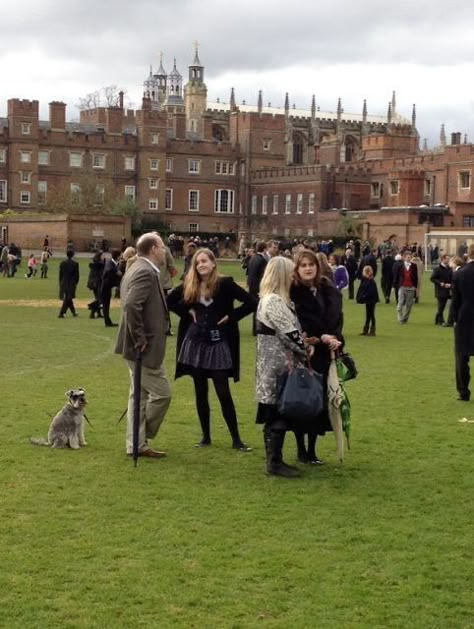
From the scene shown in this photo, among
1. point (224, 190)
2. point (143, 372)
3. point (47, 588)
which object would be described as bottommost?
point (47, 588)

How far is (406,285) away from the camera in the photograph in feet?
81.7

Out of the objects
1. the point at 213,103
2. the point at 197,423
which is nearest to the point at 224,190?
the point at 213,103

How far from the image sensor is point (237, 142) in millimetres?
103438

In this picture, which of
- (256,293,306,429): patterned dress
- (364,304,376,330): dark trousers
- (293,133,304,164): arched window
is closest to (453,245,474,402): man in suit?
(256,293,306,429): patterned dress

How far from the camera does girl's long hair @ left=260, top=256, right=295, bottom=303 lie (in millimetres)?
8938

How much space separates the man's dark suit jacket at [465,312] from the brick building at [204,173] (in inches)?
2647

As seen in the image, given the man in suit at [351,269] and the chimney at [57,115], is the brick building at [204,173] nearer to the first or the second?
the chimney at [57,115]

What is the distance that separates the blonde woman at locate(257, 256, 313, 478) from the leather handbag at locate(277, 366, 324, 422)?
13 centimetres

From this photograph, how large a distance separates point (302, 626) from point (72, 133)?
91498 mm

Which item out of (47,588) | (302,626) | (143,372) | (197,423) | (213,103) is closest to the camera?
(302,626)

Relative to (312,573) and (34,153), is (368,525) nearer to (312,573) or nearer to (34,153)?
(312,573)

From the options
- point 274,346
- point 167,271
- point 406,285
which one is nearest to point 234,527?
point 274,346

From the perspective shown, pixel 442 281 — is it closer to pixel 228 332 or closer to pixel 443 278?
pixel 443 278

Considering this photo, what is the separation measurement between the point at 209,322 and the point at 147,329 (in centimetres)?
59
